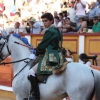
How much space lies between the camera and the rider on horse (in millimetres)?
4297

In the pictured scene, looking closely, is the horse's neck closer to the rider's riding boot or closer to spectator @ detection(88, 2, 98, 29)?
the rider's riding boot

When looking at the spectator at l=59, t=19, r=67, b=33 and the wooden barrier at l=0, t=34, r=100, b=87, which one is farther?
the spectator at l=59, t=19, r=67, b=33

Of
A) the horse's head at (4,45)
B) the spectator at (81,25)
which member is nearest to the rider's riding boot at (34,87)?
the horse's head at (4,45)

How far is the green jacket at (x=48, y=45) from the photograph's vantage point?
4.30 metres

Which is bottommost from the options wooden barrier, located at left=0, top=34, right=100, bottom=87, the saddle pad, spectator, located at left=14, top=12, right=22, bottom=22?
wooden barrier, located at left=0, top=34, right=100, bottom=87

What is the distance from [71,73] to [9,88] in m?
4.87

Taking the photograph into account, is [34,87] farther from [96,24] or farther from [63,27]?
[63,27]

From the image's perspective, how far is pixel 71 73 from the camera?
419cm

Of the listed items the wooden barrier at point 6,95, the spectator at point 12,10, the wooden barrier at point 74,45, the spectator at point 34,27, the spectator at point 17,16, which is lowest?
the wooden barrier at point 6,95

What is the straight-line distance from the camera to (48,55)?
433 cm

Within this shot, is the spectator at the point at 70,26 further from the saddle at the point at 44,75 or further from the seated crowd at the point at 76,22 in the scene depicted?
the saddle at the point at 44,75

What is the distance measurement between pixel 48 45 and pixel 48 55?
0.16 meters

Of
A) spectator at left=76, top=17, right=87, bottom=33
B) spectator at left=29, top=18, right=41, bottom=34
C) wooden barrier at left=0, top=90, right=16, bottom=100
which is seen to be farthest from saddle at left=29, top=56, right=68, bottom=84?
spectator at left=29, top=18, right=41, bottom=34

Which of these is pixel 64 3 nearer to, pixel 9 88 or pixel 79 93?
pixel 9 88
